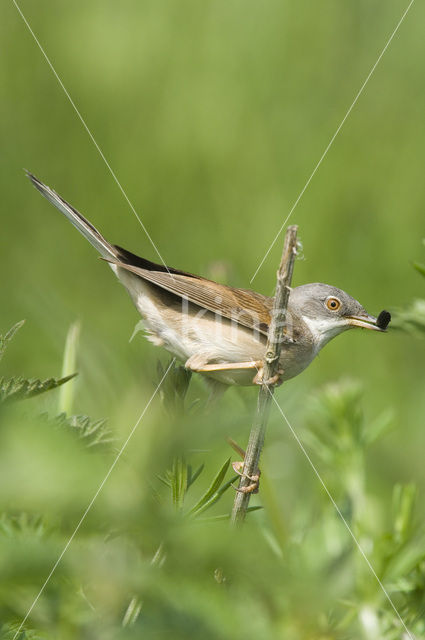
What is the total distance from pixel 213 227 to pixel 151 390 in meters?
2.59

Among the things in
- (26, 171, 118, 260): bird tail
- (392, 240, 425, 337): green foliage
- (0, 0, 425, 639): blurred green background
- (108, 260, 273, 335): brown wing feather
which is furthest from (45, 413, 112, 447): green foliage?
(0, 0, 425, 639): blurred green background

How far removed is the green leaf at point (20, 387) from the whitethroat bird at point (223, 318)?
1401 mm

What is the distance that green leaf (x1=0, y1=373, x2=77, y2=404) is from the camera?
1.35ft

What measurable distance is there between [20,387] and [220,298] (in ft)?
5.40

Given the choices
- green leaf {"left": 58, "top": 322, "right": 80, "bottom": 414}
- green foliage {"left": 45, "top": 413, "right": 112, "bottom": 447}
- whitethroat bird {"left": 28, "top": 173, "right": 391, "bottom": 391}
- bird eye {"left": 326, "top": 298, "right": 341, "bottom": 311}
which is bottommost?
whitethroat bird {"left": 28, "top": 173, "right": 391, "bottom": 391}

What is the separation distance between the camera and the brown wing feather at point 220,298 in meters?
2.01

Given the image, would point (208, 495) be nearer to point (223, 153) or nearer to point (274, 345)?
point (274, 345)

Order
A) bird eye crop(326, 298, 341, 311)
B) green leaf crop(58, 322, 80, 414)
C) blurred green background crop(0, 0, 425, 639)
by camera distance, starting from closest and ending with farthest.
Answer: green leaf crop(58, 322, 80, 414)
bird eye crop(326, 298, 341, 311)
blurred green background crop(0, 0, 425, 639)

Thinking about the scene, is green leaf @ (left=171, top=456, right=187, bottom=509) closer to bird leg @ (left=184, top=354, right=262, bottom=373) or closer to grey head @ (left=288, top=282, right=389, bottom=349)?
bird leg @ (left=184, top=354, right=262, bottom=373)

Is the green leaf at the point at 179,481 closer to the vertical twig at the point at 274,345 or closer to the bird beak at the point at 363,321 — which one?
the vertical twig at the point at 274,345

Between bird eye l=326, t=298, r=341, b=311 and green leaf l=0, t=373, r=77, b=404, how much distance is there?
5.61 feet

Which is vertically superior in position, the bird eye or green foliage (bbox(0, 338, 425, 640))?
green foliage (bbox(0, 338, 425, 640))

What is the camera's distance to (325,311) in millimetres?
2162
